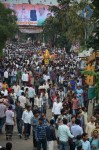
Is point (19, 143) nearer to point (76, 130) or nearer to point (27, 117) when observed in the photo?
point (27, 117)

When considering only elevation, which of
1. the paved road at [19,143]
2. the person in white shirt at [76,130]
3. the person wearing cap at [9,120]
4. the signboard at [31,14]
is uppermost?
the person in white shirt at [76,130]

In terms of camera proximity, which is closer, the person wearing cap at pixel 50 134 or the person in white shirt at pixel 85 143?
the person in white shirt at pixel 85 143

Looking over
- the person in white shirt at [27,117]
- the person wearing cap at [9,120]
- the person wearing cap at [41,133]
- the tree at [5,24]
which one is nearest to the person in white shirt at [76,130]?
the person wearing cap at [41,133]

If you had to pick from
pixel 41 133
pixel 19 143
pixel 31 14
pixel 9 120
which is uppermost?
pixel 41 133

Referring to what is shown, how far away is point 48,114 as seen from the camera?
73.4ft

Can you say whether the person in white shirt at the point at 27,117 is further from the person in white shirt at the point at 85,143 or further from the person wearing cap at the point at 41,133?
the person in white shirt at the point at 85,143

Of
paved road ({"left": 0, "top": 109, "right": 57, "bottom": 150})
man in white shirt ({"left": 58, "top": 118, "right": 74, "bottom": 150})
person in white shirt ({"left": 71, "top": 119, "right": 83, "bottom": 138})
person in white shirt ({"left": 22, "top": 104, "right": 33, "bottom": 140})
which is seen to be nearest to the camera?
man in white shirt ({"left": 58, "top": 118, "right": 74, "bottom": 150})

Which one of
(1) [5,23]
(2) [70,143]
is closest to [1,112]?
(2) [70,143]

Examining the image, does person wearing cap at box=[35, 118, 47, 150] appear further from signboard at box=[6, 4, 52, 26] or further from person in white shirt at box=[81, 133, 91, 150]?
signboard at box=[6, 4, 52, 26]

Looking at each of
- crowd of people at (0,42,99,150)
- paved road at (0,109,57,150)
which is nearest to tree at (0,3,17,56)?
crowd of people at (0,42,99,150)

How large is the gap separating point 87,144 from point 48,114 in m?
9.28

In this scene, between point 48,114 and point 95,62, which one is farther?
point 95,62

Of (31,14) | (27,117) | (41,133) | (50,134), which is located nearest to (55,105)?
(27,117)

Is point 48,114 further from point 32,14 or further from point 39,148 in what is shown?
point 32,14
